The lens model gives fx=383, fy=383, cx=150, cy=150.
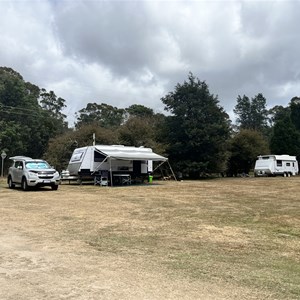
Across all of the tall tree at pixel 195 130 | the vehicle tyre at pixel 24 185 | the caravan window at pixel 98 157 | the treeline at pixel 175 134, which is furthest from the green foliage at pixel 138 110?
the vehicle tyre at pixel 24 185

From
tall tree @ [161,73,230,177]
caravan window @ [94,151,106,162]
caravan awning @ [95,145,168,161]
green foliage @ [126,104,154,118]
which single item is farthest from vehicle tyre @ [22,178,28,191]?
green foliage @ [126,104,154,118]

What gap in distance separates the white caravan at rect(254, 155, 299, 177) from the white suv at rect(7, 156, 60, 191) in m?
26.1

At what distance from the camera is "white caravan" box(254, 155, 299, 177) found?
40406 mm

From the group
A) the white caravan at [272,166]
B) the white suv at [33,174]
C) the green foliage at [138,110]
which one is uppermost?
the green foliage at [138,110]

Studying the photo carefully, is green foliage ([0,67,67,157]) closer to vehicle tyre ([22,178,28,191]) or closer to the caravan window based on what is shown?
the caravan window

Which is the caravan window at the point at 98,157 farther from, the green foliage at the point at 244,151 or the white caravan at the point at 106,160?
the green foliage at the point at 244,151

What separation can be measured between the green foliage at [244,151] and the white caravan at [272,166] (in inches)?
103

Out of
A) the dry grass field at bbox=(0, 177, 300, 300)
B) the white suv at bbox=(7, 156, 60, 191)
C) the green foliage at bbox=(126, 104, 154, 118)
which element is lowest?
the dry grass field at bbox=(0, 177, 300, 300)

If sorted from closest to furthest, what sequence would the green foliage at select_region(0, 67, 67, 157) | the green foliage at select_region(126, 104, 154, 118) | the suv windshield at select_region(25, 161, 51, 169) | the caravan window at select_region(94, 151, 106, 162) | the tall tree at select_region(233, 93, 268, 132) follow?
the suv windshield at select_region(25, 161, 51, 169) < the caravan window at select_region(94, 151, 106, 162) < the green foliage at select_region(0, 67, 67, 157) < the green foliage at select_region(126, 104, 154, 118) < the tall tree at select_region(233, 93, 268, 132)

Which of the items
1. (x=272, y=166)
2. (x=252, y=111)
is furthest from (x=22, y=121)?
(x=252, y=111)

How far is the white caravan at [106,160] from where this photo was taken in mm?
25797

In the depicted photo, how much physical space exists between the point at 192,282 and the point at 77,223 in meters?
5.50

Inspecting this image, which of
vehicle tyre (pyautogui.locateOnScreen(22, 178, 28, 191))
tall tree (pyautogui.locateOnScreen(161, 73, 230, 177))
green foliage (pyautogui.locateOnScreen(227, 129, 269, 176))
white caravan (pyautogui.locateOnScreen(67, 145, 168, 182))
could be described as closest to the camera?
vehicle tyre (pyautogui.locateOnScreen(22, 178, 28, 191))

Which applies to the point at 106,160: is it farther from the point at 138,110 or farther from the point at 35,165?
the point at 138,110
